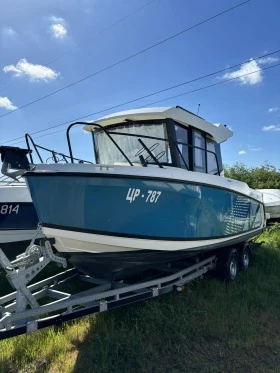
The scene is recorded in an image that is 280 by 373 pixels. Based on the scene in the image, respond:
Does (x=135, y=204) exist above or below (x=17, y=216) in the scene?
above

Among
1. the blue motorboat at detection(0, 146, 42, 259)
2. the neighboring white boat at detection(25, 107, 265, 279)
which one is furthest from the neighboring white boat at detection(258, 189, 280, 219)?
A: the blue motorboat at detection(0, 146, 42, 259)

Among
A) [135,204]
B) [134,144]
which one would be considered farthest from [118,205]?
[134,144]

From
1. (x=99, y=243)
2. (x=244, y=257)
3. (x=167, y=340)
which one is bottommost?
(x=167, y=340)

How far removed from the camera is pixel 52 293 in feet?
13.3

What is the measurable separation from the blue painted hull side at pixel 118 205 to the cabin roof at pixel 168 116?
102 centimetres

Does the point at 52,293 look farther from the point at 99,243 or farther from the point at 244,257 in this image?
the point at 244,257

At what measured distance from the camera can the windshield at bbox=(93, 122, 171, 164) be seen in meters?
4.48

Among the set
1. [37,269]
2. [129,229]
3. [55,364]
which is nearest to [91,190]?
[129,229]

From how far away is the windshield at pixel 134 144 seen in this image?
4.48 m

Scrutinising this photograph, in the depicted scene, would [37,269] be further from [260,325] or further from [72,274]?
[260,325]

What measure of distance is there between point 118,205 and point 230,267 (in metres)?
2.67

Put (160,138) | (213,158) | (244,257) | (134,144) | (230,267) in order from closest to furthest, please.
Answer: (160,138) < (134,144) < (230,267) < (213,158) < (244,257)

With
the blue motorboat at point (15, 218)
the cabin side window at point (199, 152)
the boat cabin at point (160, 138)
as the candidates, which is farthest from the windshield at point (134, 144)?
the blue motorboat at point (15, 218)

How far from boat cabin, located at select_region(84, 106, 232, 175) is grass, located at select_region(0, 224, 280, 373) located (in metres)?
1.81
